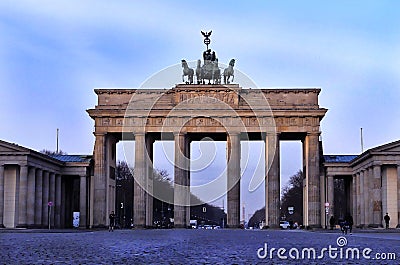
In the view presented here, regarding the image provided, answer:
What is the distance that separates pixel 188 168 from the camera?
87875 millimetres

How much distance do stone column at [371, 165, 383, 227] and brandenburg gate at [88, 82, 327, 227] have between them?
41.0 feet

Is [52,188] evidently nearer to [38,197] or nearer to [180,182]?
[38,197]

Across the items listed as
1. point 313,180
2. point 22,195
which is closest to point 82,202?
point 22,195

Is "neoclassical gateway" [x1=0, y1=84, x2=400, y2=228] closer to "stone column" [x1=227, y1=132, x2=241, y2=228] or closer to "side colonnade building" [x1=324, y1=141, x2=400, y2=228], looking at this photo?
"stone column" [x1=227, y1=132, x2=241, y2=228]

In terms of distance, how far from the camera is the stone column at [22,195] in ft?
241

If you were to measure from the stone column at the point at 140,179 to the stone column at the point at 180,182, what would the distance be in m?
3.39

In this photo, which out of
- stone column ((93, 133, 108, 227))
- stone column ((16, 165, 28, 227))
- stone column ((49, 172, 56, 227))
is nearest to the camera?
stone column ((16, 165, 28, 227))

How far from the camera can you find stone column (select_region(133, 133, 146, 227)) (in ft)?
281

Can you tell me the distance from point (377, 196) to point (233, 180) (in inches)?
743

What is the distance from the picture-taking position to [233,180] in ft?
284

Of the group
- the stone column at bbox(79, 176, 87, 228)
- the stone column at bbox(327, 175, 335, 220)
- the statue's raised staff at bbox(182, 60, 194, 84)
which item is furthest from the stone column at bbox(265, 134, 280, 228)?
the stone column at bbox(79, 176, 87, 228)

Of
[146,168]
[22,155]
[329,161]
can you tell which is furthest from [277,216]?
[22,155]

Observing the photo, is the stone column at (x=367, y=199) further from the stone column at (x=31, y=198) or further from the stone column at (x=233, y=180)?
the stone column at (x=31, y=198)

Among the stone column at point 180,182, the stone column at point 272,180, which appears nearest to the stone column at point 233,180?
the stone column at point 272,180
